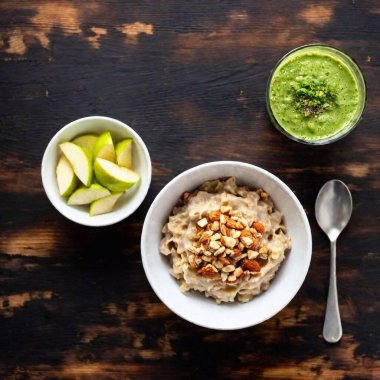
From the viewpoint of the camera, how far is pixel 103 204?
9.15 feet

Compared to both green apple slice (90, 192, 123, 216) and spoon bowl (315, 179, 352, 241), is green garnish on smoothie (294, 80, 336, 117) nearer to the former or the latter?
spoon bowl (315, 179, 352, 241)

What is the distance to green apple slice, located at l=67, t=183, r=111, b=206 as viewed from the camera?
2.75 meters

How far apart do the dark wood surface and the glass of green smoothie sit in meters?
0.16

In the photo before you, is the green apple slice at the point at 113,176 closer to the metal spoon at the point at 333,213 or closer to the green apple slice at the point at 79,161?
the green apple slice at the point at 79,161

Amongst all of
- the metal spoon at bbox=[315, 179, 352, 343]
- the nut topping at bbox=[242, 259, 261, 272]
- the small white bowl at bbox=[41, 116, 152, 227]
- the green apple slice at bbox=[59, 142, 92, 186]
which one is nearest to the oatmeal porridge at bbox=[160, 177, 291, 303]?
the nut topping at bbox=[242, 259, 261, 272]

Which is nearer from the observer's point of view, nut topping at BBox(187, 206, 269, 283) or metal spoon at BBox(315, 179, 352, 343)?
nut topping at BBox(187, 206, 269, 283)

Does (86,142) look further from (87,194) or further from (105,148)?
Answer: (87,194)

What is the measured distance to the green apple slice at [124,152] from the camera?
2.79 metres

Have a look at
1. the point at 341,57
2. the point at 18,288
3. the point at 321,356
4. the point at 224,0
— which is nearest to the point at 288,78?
the point at 341,57

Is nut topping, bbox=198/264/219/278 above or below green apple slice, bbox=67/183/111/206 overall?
below

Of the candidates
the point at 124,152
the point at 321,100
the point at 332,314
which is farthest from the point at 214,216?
the point at 332,314

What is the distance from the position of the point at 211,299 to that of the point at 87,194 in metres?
0.75

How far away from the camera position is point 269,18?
296 centimetres

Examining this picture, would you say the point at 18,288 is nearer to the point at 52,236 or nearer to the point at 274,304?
the point at 52,236
